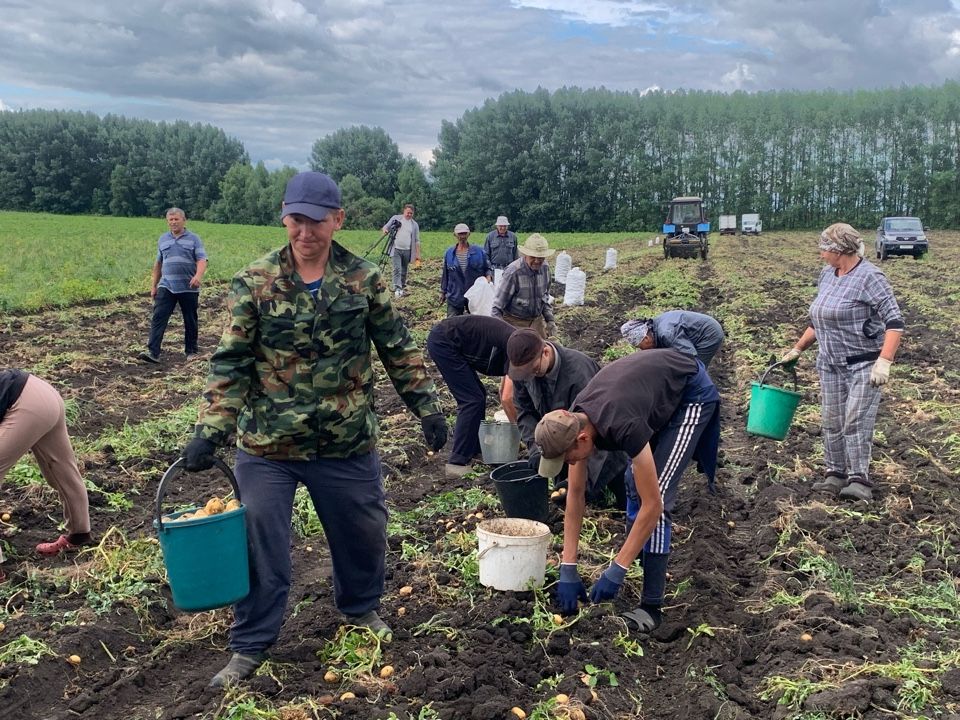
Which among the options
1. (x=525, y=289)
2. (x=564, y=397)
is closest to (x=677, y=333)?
(x=564, y=397)

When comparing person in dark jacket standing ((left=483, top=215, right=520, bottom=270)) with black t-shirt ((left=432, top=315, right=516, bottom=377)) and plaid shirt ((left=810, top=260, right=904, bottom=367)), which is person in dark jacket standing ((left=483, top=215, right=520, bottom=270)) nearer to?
black t-shirt ((left=432, top=315, right=516, bottom=377))

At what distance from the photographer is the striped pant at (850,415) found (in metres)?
5.99

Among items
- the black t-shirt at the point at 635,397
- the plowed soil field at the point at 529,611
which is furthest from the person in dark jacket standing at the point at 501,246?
the black t-shirt at the point at 635,397

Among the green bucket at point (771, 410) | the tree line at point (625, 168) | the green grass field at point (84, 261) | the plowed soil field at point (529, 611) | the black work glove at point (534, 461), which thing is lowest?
the plowed soil field at point (529, 611)

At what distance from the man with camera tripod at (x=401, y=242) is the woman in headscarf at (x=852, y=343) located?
442 inches

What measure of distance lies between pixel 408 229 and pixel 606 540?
12.0 m

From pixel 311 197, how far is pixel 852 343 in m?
4.01

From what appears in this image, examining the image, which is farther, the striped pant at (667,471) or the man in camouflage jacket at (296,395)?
the striped pant at (667,471)

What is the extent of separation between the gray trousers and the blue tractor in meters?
13.4

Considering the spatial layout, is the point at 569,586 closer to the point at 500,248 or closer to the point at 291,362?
the point at 291,362

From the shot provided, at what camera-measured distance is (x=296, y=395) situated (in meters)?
3.58

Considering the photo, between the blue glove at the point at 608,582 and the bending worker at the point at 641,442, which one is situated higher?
the bending worker at the point at 641,442

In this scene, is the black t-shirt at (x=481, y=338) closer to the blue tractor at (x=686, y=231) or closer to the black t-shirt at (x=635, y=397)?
the black t-shirt at (x=635, y=397)

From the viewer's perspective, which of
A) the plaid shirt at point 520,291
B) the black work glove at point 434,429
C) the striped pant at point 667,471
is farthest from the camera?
the plaid shirt at point 520,291
